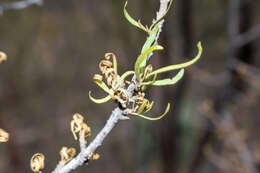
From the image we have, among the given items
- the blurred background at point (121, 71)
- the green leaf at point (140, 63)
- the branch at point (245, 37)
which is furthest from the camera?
the blurred background at point (121, 71)

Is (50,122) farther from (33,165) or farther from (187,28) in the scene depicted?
(33,165)

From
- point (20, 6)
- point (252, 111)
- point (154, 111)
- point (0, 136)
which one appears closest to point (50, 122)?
point (154, 111)

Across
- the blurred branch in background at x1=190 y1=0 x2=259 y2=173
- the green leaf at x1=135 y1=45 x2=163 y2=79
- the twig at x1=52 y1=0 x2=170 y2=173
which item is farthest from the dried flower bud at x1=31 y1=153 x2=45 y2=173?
the blurred branch in background at x1=190 y1=0 x2=259 y2=173

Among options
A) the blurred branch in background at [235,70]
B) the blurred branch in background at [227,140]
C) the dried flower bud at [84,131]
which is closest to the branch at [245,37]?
the blurred branch in background at [235,70]

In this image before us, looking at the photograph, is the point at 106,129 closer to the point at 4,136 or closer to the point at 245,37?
the point at 4,136

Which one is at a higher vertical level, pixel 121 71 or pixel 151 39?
pixel 121 71

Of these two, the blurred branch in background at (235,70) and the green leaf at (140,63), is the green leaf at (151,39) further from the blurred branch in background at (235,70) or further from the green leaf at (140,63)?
the blurred branch in background at (235,70)

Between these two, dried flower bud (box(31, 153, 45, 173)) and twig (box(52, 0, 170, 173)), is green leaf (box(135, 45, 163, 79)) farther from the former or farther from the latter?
dried flower bud (box(31, 153, 45, 173))

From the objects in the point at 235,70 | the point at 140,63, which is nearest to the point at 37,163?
the point at 140,63
